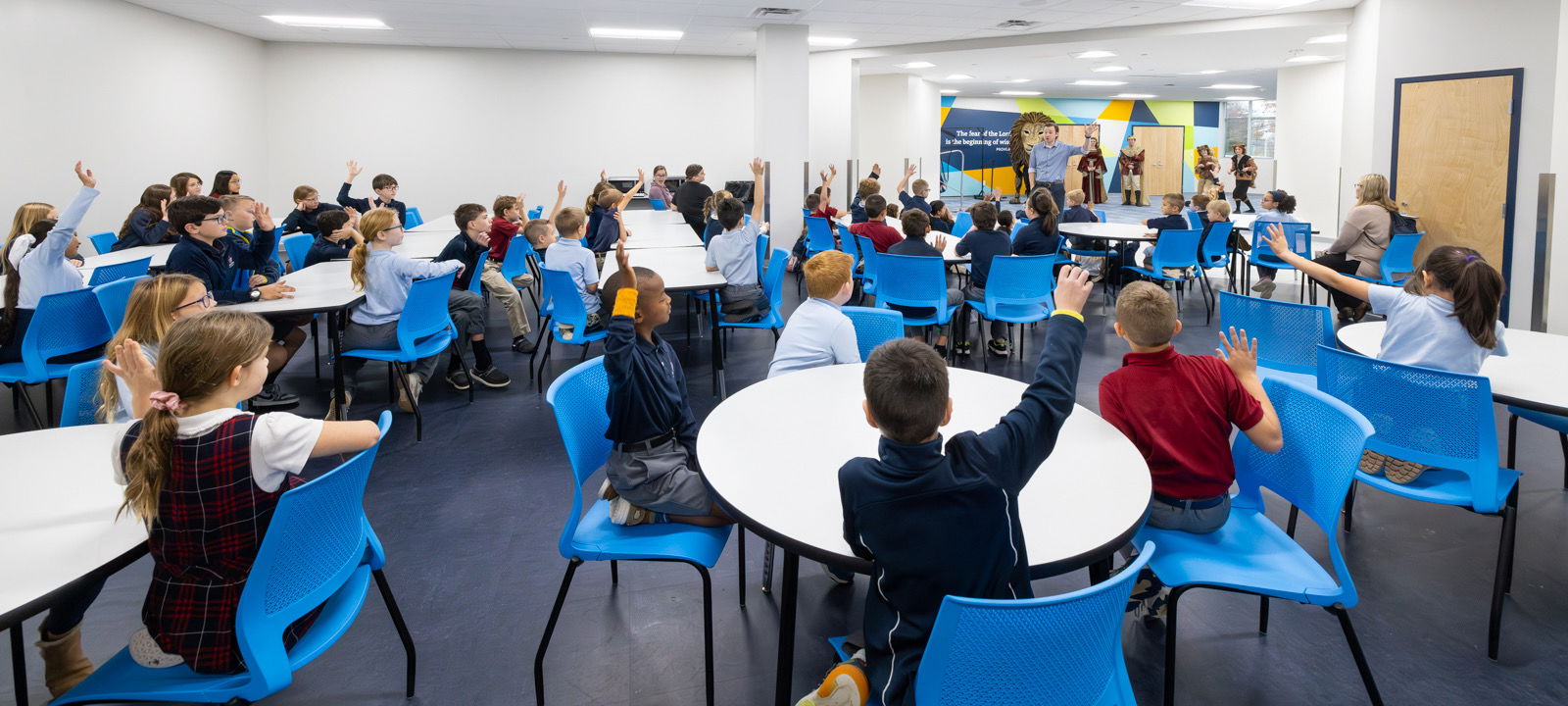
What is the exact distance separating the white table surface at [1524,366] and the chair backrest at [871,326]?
1681 mm

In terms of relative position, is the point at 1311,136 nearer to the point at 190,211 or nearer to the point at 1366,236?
the point at 1366,236

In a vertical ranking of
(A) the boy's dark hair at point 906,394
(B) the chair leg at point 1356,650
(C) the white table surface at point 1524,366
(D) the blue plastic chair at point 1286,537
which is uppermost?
(A) the boy's dark hair at point 906,394

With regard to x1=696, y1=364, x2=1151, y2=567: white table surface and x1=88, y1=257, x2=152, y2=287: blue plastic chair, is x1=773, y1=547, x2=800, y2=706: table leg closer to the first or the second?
x1=696, y1=364, x2=1151, y2=567: white table surface

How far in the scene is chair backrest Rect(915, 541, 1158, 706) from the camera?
124 centimetres

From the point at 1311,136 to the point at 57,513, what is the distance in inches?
648

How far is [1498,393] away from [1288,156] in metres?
13.9


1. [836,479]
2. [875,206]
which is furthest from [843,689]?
[875,206]

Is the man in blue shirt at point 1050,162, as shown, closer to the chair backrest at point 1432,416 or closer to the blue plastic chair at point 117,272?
the chair backrest at point 1432,416

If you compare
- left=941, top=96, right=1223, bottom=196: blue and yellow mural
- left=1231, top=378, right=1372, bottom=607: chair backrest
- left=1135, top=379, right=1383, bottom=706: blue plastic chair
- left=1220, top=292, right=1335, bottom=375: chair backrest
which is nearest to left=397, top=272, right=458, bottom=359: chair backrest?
left=1135, top=379, right=1383, bottom=706: blue plastic chair

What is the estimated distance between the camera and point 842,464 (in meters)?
1.94

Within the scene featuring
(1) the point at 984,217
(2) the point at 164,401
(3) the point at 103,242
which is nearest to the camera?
(2) the point at 164,401

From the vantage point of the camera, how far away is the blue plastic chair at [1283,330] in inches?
137

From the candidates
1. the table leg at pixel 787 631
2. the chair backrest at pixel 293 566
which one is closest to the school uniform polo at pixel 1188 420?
the table leg at pixel 787 631

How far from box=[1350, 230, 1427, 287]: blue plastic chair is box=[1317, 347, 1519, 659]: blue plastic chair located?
4359 mm
